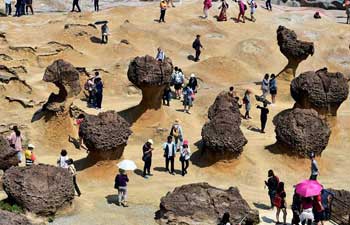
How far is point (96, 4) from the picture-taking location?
44250 mm

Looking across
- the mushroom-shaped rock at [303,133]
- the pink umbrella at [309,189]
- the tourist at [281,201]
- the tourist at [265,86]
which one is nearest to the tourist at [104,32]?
the tourist at [265,86]

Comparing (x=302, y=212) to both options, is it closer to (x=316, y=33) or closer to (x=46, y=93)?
(x=46, y=93)

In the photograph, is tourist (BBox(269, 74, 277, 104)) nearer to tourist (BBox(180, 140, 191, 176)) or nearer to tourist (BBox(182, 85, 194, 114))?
tourist (BBox(182, 85, 194, 114))

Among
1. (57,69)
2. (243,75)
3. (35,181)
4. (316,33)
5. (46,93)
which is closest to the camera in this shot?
(35,181)

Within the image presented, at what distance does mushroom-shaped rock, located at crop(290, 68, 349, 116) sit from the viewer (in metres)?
29.2

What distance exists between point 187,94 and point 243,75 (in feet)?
28.4

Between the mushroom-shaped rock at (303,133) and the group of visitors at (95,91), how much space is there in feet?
25.9

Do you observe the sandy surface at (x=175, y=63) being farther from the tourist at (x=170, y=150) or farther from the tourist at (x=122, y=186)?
the tourist at (x=170, y=150)

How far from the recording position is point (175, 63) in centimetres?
3841

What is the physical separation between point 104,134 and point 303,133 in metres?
7.60

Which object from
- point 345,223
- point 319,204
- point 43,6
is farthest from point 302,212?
point 43,6

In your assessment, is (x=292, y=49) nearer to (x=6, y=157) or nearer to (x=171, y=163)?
(x=171, y=163)

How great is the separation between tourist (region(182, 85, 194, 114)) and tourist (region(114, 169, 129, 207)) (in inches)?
375

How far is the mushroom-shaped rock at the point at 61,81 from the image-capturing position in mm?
26656
